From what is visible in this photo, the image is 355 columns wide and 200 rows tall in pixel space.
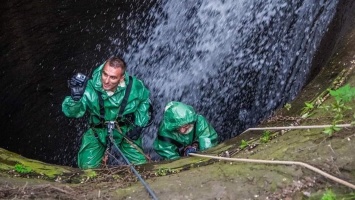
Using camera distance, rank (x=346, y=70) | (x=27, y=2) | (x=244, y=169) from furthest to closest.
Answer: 1. (x=27, y=2)
2. (x=346, y=70)
3. (x=244, y=169)

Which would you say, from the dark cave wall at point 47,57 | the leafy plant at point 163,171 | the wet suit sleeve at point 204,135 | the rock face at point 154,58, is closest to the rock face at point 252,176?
the leafy plant at point 163,171

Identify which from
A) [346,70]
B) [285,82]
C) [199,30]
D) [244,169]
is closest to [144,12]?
[199,30]

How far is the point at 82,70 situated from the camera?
752 cm

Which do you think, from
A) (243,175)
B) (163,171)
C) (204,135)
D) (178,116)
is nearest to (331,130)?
(243,175)

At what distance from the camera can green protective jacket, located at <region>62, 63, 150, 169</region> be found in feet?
15.0

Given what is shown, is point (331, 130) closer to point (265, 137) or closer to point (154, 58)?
point (265, 137)

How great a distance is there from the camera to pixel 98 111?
4.79m

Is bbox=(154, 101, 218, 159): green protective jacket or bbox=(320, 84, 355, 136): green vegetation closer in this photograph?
bbox=(320, 84, 355, 136): green vegetation

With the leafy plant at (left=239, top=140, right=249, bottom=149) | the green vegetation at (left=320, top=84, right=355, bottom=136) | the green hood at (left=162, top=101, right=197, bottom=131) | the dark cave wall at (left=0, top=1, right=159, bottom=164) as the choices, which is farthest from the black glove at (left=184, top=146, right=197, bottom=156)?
the dark cave wall at (left=0, top=1, right=159, bottom=164)

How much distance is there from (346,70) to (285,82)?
2602 mm

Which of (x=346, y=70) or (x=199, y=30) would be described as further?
(x=199, y=30)

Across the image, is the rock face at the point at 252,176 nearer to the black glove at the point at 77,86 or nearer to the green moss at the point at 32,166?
the green moss at the point at 32,166

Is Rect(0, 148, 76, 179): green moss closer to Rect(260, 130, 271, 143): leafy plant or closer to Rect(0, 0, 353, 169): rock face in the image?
Rect(260, 130, 271, 143): leafy plant

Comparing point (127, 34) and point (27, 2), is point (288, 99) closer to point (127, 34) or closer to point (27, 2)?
point (127, 34)
